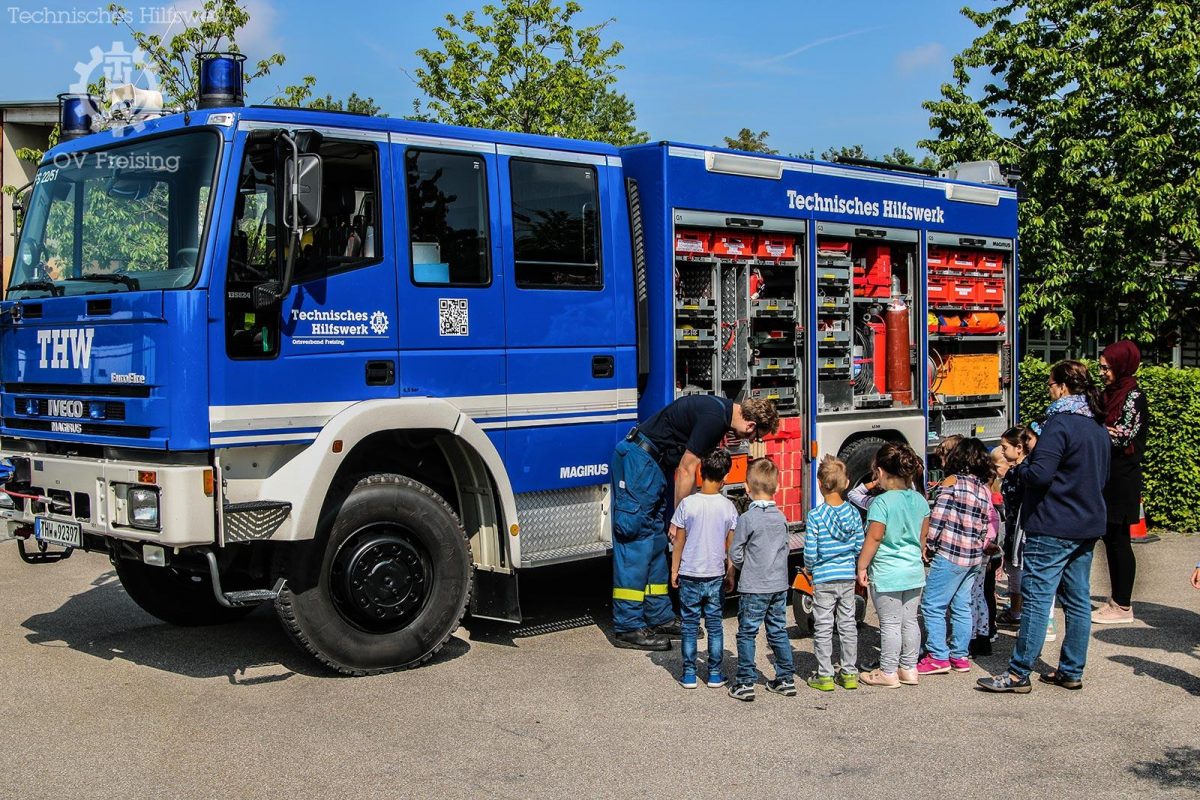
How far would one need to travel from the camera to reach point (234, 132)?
6.43 m

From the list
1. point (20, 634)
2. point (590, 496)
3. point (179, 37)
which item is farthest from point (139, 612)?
point (179, 37)

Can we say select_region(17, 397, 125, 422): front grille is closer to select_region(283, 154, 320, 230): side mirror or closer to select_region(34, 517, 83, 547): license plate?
select_region(34, 517, 83, 547): license plate

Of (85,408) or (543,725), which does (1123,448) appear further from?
(85,408)

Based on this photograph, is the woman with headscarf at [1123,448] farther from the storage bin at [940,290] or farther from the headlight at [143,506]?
the headlight at [143,506]

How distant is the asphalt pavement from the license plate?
0.78 meters

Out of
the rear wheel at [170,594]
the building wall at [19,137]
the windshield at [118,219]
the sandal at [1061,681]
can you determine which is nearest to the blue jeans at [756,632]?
the sandal at [1061,681]

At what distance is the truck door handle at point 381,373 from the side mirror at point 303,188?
0.89 metres

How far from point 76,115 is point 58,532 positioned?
258cm

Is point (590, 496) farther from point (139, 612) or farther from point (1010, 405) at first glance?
point (1010, 405)

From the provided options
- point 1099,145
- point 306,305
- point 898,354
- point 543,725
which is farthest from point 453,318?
point 1099,145

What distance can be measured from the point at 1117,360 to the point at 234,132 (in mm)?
5677

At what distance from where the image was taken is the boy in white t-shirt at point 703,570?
265 inches

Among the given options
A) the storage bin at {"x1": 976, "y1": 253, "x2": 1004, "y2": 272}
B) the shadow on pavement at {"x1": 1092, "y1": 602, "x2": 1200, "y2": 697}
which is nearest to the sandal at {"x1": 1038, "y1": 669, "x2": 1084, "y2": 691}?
the shadow on pavement at {"x1": 1092, "y1": 602, "x2": 1200, "y2": 697}

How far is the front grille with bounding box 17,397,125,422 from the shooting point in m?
6.46
